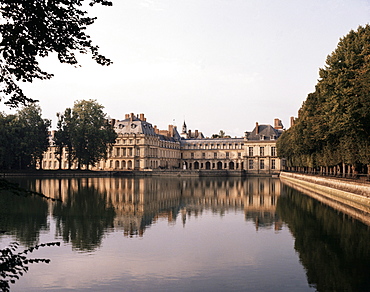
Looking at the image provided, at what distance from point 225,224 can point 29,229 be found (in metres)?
8.89

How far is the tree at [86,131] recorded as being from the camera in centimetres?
6812

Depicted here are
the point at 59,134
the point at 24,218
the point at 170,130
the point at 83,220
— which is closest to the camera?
the point at 83,220

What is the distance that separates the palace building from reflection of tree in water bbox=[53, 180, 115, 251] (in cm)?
6025

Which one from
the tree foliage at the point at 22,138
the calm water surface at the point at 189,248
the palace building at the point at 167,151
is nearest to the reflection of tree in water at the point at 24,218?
the calm water surface at the point at 189,248

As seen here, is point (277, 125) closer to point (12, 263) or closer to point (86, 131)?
point (86, 131)

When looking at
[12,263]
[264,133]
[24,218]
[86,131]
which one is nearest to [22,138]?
[86,131]

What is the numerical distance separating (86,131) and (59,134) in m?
5.79

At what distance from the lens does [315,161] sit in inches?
1816

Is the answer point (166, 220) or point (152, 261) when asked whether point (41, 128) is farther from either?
point (152, 261)

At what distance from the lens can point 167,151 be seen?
10525 cm

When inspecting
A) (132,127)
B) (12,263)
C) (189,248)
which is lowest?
(189,248)

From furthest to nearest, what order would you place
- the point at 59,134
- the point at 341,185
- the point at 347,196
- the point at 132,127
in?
the point at 132,127 → the point at 59,134 → the point at 341,185 → the point at 347,196

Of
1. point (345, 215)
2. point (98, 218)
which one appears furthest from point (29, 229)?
point (345, 215)

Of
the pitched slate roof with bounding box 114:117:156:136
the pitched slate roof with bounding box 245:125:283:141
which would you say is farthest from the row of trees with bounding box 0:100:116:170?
the pitched slate roof with bounding box 245:125:283:141
